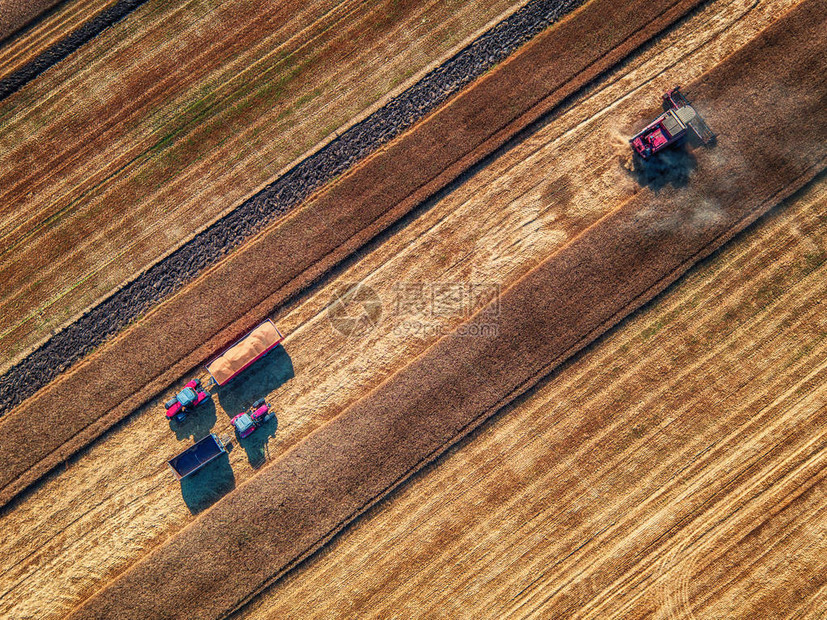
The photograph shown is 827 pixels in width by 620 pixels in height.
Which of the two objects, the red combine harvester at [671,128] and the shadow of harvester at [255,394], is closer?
the red combine harvester at [671,128]

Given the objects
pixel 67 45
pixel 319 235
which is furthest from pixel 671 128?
pixel 67 45

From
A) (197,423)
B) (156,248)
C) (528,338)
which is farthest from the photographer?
(156,248)

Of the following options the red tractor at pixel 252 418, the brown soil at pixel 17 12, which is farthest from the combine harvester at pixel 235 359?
the brown soil at pixel 17 12

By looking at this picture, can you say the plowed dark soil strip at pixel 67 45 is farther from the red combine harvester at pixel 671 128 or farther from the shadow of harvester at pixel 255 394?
the red combine harvester at pixel 671 128

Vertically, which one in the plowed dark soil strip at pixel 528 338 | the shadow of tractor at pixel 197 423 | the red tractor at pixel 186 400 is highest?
the red tractor at pixel 186 400

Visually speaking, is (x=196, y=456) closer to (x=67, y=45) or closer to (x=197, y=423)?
(x=197, y=423)

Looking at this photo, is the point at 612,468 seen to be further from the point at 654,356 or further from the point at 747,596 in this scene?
the point at 747,596

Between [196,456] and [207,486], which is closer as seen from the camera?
[196,456]
